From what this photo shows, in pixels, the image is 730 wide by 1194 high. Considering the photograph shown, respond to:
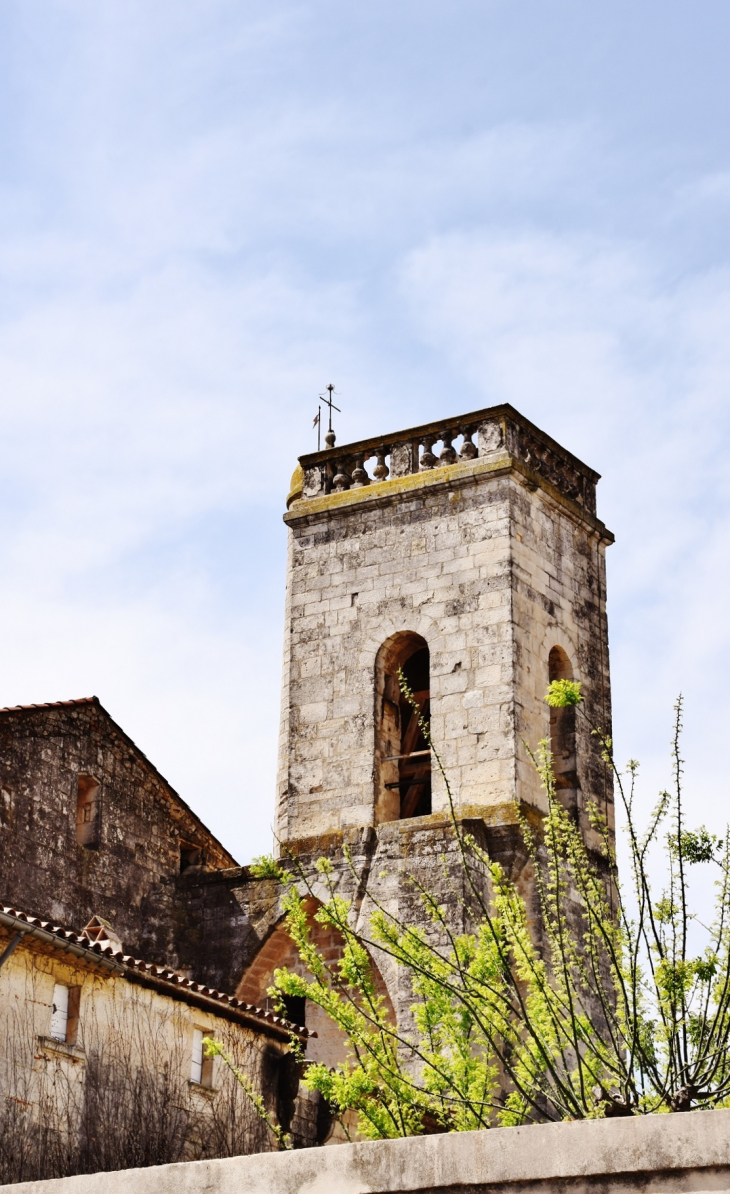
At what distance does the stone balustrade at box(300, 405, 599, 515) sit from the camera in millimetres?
18203

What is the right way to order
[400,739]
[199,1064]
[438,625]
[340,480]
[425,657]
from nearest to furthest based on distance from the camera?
[199,1064] → [438,625] → [400,739] → [425,657] → [340,480]

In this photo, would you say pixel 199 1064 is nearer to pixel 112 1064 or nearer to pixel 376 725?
pixel 112 1064

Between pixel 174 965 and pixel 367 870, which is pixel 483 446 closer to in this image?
pixel 367 870

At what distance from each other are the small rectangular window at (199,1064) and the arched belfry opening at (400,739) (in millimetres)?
3813

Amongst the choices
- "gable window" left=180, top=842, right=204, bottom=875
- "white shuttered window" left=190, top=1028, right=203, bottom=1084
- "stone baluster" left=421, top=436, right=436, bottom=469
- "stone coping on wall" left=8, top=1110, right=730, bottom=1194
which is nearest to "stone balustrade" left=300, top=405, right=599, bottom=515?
"stone baluster" left=421, top=436, right=436, bottom=469

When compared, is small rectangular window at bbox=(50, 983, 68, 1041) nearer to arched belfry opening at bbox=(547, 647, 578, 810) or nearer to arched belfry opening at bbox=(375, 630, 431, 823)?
arched belfry opening at bbox=(375, 630, 431, 823)

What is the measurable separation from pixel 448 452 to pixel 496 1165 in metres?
13.6

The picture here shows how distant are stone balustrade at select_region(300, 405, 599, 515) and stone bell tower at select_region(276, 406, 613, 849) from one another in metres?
0.02

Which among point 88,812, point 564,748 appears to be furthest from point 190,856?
point 564,748

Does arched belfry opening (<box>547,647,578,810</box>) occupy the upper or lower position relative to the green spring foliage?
upper

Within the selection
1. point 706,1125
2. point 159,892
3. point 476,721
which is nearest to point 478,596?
point 476,721

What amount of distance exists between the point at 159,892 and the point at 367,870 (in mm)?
2516

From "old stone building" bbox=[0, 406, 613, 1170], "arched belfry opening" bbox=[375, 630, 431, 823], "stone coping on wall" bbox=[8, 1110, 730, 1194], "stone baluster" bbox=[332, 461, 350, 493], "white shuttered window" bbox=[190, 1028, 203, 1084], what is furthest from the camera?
"stone baluster" bbox=[332, 461, 350, 493]

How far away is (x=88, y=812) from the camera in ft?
57.0
